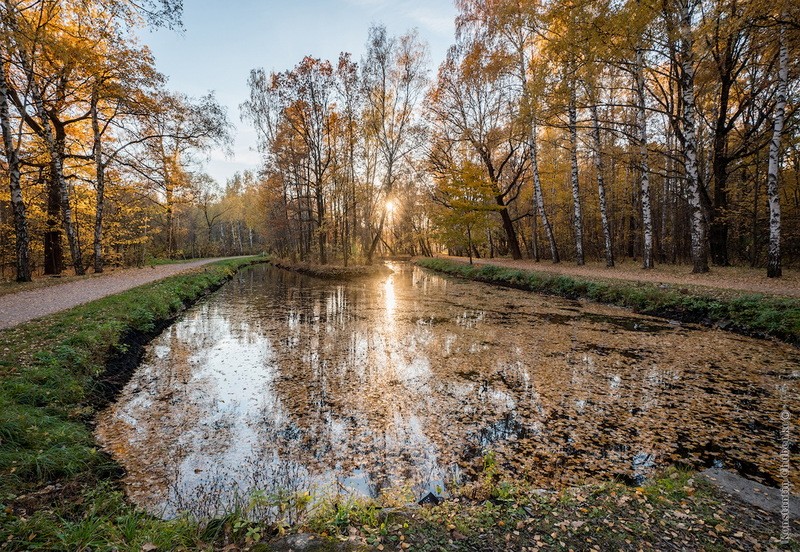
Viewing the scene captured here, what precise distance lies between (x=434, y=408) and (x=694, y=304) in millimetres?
8317

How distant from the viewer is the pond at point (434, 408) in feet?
11.8

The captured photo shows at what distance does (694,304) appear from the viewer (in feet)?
30.2

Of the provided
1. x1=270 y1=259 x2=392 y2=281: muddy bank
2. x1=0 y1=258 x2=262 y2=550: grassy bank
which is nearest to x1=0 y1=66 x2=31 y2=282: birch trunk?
x1=0 y1=258 x2=262 y2=550: grassy bank

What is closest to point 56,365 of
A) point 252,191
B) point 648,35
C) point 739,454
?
point 739,454

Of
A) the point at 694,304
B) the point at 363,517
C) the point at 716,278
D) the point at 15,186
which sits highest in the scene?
the point at 15,186

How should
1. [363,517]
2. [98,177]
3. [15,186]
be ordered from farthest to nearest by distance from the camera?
1. [98,177]
2. [15,186]
3. [363,517]

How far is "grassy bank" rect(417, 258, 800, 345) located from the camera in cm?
743

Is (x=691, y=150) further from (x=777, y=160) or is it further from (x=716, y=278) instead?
(x=716, y=278)

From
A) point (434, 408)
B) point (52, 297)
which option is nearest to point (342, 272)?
point (52, 297)

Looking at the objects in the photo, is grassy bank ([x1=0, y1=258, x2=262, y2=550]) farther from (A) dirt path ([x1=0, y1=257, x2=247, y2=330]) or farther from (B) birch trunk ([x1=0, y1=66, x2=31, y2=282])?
(B) birch trunk ([x1=0, y1=66, x2=31, y2=282])

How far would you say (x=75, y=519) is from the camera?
99.4 inches

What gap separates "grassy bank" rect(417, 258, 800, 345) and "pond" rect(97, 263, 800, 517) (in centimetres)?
46

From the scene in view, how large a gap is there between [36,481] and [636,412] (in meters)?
6.37

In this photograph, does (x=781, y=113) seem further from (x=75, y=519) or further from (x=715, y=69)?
(x=75, y=519)
